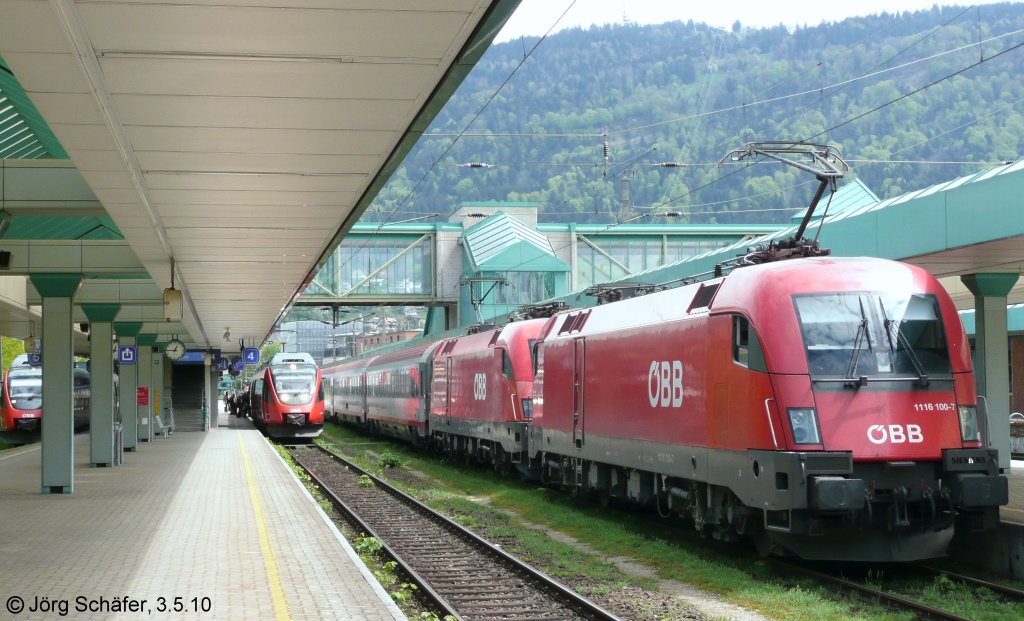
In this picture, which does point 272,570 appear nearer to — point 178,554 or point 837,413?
point 178,554

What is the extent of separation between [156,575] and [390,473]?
644 inches

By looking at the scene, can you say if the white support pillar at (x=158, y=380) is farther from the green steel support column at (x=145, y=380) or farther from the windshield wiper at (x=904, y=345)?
the windshield wiper at (x=904, y=345)

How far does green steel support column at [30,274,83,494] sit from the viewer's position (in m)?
18.8

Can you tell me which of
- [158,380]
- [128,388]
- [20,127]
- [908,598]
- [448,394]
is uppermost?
[20,127]

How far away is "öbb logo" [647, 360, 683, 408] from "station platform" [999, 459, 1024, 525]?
3823 mm

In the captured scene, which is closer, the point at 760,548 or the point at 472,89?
the point at 760,548

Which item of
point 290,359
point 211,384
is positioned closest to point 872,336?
point 290,359

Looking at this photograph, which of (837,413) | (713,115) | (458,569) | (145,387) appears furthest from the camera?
(713,115)

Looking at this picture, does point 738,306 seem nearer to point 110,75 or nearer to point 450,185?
point 110,75

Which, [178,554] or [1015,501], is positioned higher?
[178,554]

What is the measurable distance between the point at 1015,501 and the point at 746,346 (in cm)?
727

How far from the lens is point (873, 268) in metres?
11.6

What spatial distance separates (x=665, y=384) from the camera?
539 inches

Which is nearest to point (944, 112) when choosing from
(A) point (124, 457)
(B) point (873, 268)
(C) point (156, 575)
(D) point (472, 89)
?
(A) point (124, 457)
